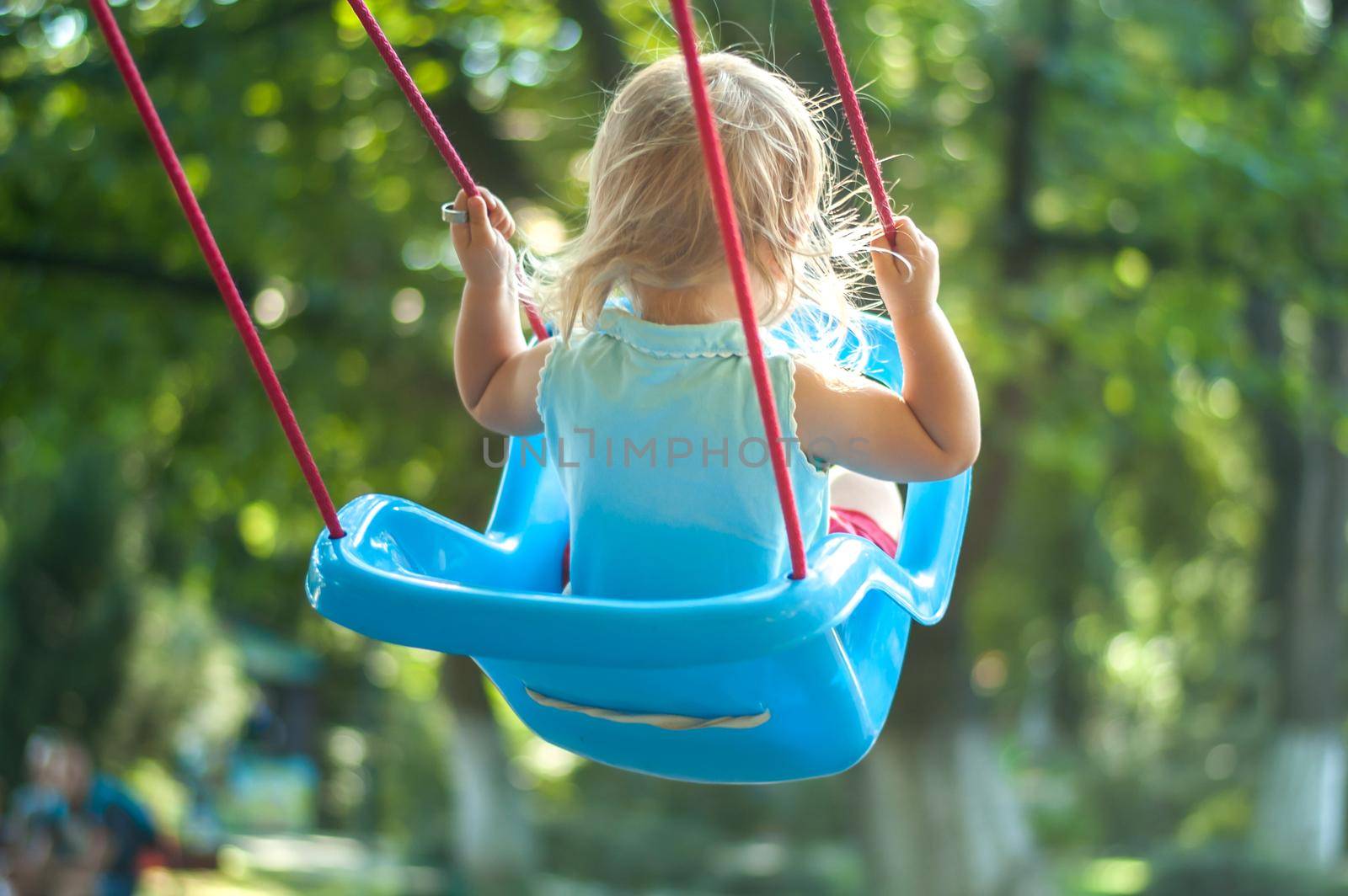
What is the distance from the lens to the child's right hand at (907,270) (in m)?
1.53

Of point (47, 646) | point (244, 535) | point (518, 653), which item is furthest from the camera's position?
point (47, 646)

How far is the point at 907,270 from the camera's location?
154 cm

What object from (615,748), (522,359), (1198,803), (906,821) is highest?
(522,359)

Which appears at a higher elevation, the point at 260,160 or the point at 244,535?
the point at 260,160

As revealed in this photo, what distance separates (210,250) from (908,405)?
81 cm

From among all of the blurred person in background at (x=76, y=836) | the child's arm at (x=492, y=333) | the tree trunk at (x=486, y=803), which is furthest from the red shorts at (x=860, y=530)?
the tree trunk at (x=486, y=803)

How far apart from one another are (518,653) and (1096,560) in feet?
47.9

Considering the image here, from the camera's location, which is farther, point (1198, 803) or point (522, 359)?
point (1198, 803)

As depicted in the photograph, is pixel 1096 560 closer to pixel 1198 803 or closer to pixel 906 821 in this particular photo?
pixel 1198 803

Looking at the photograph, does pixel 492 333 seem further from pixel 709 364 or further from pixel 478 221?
pixel 709 364

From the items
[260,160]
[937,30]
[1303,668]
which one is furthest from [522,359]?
[1303,668]

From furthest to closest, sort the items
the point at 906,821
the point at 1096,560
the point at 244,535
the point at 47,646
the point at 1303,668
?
the point at 1096,560, the point at 47,646, the point at 1303,668, the point at 244,535, the point at 906,821

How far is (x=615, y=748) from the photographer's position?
1760 millimetres

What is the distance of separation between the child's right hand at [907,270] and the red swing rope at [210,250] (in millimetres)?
667
